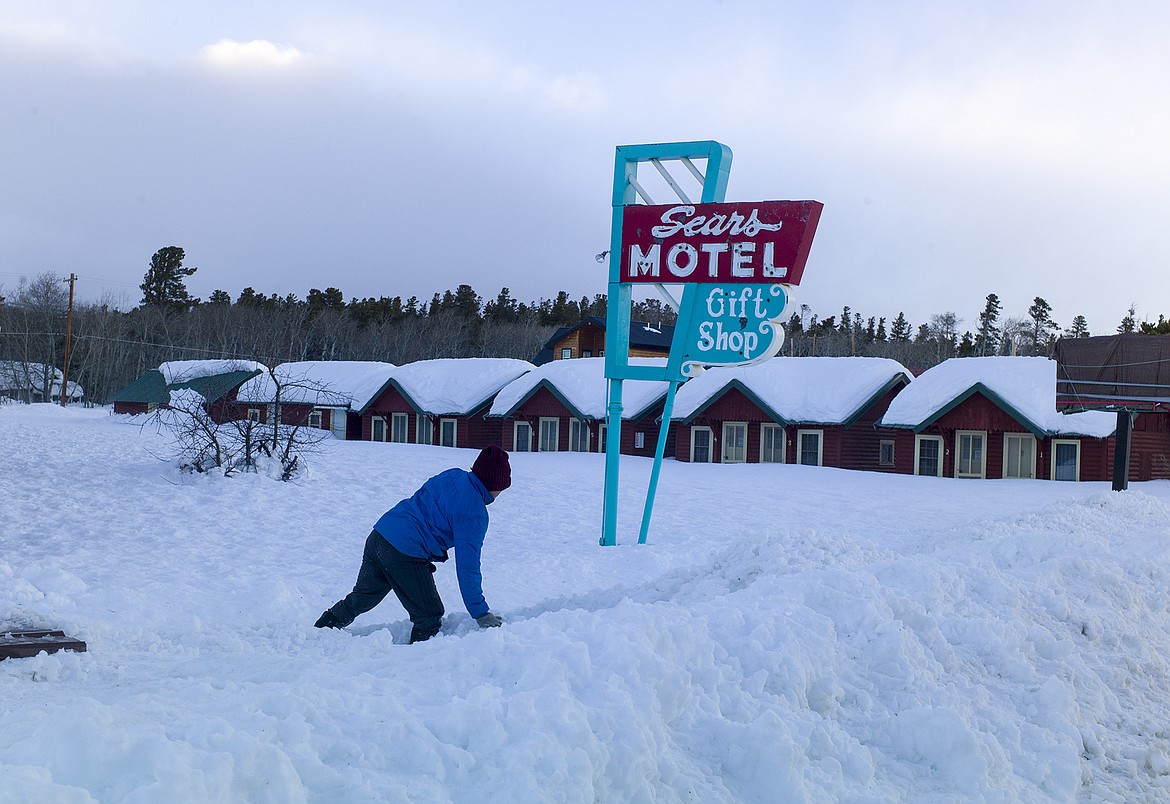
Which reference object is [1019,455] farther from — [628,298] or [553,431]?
[628,298]

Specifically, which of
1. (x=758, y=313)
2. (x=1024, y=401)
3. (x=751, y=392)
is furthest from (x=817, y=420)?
(x=758, y=313)

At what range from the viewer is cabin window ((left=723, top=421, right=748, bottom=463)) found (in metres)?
34.4

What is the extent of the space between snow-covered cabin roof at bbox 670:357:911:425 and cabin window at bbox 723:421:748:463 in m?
1.48

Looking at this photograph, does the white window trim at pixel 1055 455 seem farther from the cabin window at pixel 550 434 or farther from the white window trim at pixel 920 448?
the cabin window at pixel 550 434

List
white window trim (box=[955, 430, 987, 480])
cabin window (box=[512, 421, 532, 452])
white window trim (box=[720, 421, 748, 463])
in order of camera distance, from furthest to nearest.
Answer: cabin window (box=[512, 421, 532, 452]), white window trim (box=[720, 421, 748, 463]), white window trim (box=[955, 430, 987, 480])

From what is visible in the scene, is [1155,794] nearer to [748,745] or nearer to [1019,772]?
[1019,772]

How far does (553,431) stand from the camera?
38.5 meters

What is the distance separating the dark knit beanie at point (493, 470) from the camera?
22.0ft

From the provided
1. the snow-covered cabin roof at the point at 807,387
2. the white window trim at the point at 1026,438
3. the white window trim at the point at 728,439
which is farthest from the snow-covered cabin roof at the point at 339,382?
the white window trim at the point at 1026,438

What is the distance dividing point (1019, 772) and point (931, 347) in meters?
99.8

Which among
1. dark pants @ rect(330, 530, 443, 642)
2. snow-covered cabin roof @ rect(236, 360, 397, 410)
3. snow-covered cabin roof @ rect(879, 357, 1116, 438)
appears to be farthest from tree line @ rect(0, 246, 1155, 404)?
dark pants @ rect(330, 530, 443, 642)

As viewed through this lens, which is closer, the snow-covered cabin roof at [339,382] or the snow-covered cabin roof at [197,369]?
the snow-covered cabin roof at [339,382]

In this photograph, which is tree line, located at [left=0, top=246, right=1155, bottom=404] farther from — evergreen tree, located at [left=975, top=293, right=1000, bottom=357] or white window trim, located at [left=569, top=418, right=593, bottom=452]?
white window trim, located at [left=569, top=418, right=593, bottom=452]

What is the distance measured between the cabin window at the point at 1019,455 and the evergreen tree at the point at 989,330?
231ft
